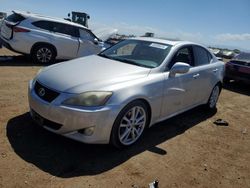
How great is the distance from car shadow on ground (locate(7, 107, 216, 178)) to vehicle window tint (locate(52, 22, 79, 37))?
6.32 metres

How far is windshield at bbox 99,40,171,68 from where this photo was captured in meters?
5.20

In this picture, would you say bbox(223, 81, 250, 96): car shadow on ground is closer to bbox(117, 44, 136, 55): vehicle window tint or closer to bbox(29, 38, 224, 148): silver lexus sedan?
bbox(29, 38, 224, 148): silver lexus sedan

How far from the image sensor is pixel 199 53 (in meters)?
6.35

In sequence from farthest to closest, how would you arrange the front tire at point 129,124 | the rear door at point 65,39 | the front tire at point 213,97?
the rear door at point 65,39 < the front tire at point 213,97 < the front tire at point 129,124

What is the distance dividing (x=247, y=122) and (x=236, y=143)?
157cm

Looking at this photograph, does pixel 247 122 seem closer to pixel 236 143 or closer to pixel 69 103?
pixel 236 143

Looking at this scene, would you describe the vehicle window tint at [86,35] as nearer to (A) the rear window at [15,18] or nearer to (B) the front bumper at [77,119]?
(A) the rear window at [15,18]

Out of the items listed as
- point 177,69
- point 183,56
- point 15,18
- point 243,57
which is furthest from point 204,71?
point 15,18

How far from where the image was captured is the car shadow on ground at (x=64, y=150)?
3.88 meters

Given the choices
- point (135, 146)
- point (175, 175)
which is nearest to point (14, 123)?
point (135, 146)

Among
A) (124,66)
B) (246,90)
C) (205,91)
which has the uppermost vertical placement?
(124,66)

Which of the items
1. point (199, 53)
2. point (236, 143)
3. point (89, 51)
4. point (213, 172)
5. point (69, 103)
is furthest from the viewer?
point (89, 51)

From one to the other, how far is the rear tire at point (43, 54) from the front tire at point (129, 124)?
693 cm

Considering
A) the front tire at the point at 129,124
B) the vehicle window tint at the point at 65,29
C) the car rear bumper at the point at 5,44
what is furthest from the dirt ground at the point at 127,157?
the vehicle window tint at the point at 65,29
